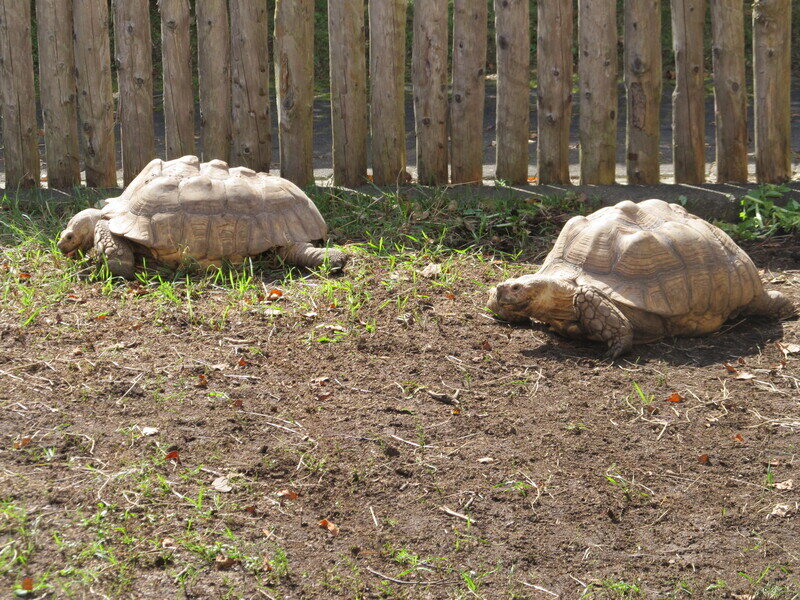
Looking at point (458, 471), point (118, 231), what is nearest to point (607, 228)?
point (458, 471)

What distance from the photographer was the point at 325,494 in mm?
3588

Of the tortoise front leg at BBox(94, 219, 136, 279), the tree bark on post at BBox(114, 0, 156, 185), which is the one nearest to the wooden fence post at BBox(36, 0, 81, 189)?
the tree bark on post at BBox(114, 0, 156, 185)

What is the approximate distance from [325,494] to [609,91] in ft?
14.5

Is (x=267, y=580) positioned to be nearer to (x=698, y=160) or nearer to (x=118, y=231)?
(x=118, y=231)

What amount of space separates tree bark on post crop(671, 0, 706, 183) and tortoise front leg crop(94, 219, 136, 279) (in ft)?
→ 12.8

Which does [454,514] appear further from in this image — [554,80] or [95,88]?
[95,88]

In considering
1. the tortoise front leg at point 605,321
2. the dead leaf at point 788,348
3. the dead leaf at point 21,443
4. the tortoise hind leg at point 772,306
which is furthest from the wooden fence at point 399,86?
the dead leaf at point 21,443

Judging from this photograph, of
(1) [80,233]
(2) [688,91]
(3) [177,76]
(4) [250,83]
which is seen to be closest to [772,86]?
(2) [688,91]

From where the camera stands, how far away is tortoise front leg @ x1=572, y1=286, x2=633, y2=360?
186 inches

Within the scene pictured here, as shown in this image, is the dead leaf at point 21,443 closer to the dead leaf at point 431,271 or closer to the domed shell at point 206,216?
the domed shell at point 206,216

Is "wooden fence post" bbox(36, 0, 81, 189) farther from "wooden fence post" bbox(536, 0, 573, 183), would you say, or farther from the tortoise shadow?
the tortoise shadow

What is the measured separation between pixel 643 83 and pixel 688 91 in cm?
33

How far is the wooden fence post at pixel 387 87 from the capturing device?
706 centimetres

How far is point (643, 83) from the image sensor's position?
6.88 m
